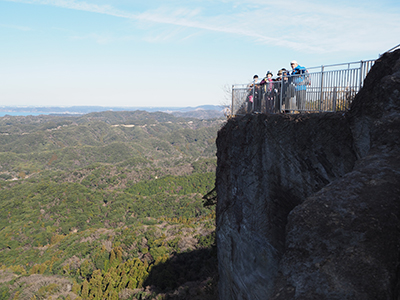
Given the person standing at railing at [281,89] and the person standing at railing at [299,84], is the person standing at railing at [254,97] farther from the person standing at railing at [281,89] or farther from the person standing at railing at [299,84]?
the person standing at railing at [299,84]

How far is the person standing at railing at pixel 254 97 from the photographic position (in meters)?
11.6

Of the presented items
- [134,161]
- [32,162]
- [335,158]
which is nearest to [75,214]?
[134,161]

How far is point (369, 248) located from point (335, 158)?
447cm

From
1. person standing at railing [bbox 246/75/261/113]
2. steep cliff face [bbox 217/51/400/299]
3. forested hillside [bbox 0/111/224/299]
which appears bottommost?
forested hillside [bbox 0/111/224/299]

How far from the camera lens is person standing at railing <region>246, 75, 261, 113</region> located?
11602mm

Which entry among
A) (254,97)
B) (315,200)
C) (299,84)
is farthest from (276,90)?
(315,200)

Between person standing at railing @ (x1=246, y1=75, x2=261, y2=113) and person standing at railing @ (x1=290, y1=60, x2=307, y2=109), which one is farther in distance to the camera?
person standing at railing @ (x1=246, y1=75, x2=261, y2=113)

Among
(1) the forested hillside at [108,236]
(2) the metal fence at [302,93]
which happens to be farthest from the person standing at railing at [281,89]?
(1) the forested hillside at [108,236]

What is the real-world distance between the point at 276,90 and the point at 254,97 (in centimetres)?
178

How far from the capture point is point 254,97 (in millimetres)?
11930

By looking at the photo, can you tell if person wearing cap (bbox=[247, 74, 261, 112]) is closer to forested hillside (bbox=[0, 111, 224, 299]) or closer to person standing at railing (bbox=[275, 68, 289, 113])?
person standing at railing (bbox=[275, 68, 289, 113])

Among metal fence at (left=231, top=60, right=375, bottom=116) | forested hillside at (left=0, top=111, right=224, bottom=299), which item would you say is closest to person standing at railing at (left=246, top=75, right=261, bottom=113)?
metal fence at (left=231, top=60, right=375, bottom=116)

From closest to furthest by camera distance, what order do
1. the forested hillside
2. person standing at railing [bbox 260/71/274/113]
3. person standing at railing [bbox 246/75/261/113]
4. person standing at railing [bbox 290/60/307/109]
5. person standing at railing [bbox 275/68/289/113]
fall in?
person standing at railing [bbox 290/60/307/109] → person standing at railing [bbox 275/68/289/113] → person standing at railing [bbox 260/71/274/113] → person standing at railing [bbox 246/75/261/113] → the forested hillside

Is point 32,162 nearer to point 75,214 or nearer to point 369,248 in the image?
point 75,214
